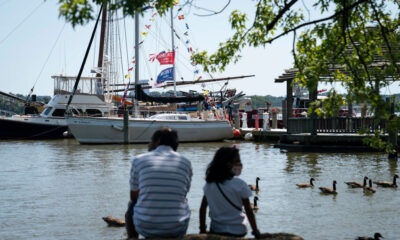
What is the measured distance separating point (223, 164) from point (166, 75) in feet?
133

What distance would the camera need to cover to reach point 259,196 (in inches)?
540

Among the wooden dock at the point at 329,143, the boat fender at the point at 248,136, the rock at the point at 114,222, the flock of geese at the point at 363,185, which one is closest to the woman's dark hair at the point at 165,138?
the rock at the point at 114,222

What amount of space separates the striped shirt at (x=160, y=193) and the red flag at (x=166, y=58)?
39.4 meters

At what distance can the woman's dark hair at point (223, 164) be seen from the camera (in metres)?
5.82

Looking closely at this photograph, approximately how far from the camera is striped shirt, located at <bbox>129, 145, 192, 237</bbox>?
563 centimetres

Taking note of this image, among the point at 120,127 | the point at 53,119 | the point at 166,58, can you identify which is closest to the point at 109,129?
the point at 120,127

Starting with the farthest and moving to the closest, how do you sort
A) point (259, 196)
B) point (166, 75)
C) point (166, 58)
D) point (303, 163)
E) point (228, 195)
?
point (166, 75) → point (166, 58) → point (303, 163) → point (259, 196) → point (228, 195)

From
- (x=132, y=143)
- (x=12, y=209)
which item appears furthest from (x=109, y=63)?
(x=12, y=209)

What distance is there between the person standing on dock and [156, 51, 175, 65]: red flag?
39.4m

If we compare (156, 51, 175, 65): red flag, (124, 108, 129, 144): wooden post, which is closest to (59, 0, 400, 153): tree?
(124, 108, 129, 144): wooden post

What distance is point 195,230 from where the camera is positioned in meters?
9.73

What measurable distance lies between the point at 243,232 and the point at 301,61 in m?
2.47

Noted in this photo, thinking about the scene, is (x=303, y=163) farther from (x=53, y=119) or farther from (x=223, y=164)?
(x=53, y=119)

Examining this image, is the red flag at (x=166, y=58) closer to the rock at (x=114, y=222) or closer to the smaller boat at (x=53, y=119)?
the smaller boat at (x=53, y=119)
